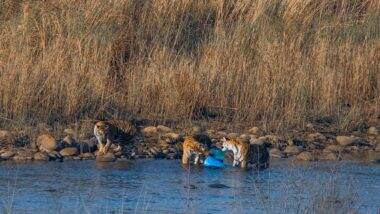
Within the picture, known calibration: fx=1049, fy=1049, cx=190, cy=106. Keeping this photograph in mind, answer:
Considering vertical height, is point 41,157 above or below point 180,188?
above

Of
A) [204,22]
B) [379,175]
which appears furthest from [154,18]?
[379,175]

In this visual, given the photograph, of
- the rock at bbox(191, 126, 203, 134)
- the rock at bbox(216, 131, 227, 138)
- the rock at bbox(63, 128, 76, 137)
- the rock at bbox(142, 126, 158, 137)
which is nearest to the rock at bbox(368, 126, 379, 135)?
the rock at bbox(216, 131, 227, 138)

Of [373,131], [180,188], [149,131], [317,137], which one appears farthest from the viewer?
[373,131]

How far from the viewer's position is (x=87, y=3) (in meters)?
14.0

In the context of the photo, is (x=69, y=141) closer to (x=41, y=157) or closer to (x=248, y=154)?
(x=41, y=157)

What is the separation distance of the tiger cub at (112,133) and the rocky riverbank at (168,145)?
0.09 meters

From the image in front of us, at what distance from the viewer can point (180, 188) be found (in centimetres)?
883

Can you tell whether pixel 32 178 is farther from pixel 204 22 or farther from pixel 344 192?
pixel 204 22

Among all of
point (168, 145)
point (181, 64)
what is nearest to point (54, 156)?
point (168, 145)

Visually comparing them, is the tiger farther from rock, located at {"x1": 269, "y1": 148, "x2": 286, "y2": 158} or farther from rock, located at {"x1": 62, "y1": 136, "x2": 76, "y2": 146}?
rock, located at {"x1": 62, "y1": 136, "x2": 76, "y2": 146}

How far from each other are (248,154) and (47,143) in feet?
6.48

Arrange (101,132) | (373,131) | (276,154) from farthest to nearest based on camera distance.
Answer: (373,131) < (276,154) < (101,132)

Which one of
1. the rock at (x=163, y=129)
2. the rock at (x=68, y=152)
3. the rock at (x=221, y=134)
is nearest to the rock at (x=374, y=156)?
the rock at (x=221, y=134)

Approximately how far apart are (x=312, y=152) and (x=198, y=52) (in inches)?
102
